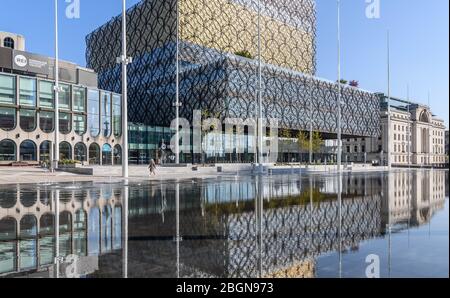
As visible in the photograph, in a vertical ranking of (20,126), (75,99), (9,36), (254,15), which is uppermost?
(254,15)

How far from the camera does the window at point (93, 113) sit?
66.6m

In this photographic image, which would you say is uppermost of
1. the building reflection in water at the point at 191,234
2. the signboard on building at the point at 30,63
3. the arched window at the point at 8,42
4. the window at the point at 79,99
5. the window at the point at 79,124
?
the arched window at the point at 8,42

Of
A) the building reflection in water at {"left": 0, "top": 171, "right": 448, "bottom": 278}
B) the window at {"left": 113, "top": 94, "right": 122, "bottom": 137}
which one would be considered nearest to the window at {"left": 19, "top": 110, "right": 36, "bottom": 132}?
the window at {"left": 113, "top": 94, "right": 122, "bottom": 137}

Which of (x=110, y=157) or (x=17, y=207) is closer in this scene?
(x=17, y=207)

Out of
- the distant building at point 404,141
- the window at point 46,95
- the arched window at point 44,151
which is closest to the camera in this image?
the arched window at point 44,151

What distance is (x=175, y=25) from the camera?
281 ft

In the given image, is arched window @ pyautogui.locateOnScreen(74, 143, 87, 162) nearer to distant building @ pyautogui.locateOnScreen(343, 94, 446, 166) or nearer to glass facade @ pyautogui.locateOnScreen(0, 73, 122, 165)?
glass facade @ pyautogui.locateOnScreen(0, 73, 122, 165)

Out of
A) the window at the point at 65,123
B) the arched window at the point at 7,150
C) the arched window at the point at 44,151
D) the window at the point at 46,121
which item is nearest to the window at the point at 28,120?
the window at the point at 46,121

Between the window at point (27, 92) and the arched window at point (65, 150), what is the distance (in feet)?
26.3

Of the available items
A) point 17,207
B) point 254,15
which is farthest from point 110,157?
point 254,15

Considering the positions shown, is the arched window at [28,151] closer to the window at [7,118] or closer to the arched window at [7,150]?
the arched window at [7,150]
